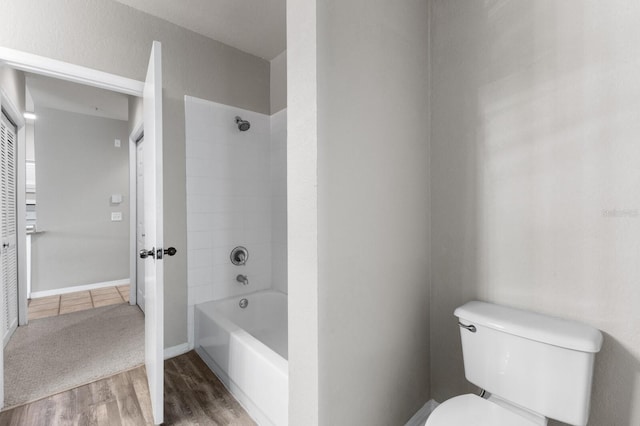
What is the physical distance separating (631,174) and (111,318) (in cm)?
409

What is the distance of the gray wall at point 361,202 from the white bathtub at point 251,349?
334 millimetres

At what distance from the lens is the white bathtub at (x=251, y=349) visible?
4.90 feet

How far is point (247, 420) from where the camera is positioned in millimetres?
1640

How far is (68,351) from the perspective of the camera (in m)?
2.43

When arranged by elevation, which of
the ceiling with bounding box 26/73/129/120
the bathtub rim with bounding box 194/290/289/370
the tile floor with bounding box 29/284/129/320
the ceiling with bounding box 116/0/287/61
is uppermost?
the ceiling with bounding box 116/0/287/61

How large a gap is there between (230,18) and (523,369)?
2.73 m

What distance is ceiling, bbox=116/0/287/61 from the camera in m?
2.11

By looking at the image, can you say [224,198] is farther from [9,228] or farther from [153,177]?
[9,228]

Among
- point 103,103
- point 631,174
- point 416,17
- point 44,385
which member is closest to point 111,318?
point 44,385

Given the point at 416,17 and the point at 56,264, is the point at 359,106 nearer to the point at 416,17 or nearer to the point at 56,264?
the point at 416,17

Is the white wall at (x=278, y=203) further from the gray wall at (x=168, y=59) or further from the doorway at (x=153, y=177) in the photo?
the doorway at (x=153, y=177)

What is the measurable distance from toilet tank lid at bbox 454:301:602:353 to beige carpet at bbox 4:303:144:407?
2324 millimetres

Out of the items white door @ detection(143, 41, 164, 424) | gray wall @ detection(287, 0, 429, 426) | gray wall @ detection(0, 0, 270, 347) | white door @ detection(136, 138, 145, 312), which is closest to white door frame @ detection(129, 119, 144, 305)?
white door @ detection(136, 138, 145, 312)

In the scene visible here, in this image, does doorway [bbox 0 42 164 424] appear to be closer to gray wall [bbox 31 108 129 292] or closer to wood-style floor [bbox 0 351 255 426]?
wood-style floor [bbox 0 351 255 426]
